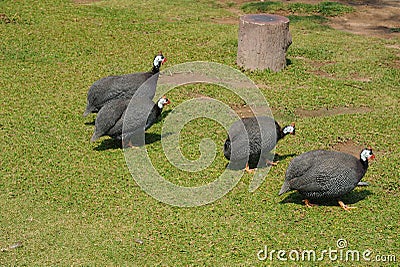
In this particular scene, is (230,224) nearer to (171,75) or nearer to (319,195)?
(319,195)

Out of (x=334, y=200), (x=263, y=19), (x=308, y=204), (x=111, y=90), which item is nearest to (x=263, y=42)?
(x=263, y=19)

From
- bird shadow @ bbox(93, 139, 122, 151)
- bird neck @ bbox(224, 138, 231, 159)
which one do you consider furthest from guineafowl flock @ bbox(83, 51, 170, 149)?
→ bird neck @ bbox(224, 138, 231, 159)

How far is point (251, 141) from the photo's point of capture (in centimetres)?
771

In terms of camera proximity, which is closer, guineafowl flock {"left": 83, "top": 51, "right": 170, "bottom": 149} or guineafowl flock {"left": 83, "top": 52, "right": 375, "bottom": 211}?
guineafowl flock {"left": 83, "top": 52, "right": 375, "bottom": 211}

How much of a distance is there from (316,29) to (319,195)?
8.91 m

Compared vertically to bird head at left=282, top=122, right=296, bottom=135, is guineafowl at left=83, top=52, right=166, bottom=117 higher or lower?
higher

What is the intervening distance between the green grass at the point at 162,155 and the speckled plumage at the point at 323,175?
0.26 meters

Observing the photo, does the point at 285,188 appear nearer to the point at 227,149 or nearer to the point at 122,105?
the point at 227,149

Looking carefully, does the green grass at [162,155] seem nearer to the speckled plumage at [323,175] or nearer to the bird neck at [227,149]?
the bird neck at [227,149]

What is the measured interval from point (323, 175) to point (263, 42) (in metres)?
5.05

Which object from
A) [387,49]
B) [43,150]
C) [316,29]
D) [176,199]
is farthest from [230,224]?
[316,29]

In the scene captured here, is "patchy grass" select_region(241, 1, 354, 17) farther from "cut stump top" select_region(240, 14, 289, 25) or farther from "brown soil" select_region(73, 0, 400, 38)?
"cut stump top" select_region(240, 14, 289, 25)

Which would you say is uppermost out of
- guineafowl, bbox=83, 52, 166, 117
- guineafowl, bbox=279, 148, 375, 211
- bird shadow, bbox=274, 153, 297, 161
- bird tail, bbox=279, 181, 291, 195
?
guineafowl, bbox=83, 52, 166, 117

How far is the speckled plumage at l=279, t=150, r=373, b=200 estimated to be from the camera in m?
6.70
